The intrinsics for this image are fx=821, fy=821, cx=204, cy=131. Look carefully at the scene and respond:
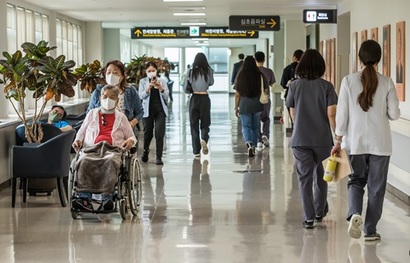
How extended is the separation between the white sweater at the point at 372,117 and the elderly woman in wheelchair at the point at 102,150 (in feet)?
7.45

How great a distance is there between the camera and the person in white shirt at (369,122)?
6.81 metres

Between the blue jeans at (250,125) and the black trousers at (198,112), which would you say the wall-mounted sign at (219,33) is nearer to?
the blue jeans at (250,125)

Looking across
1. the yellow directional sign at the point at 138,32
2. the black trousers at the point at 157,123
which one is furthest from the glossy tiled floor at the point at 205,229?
the yellow directional sign at the point at 138,32

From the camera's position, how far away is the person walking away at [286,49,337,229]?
24.2 ft

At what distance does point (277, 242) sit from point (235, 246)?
0.40 meters

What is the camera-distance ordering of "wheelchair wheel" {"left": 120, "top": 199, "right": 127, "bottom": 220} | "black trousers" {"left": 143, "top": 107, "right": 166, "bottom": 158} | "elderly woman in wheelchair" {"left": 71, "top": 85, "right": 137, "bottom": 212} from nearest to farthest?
"elderly woman in wheelchair" {"left": 71, "top": 85, "right": 137, "bottom": 212}, "wheelchair wheel" {"left": 120, "top": 199, "right": 127, "bottom": 220}, "black trousers" {"left": 143, "top": 107, "right": 166, "bottom": 158}

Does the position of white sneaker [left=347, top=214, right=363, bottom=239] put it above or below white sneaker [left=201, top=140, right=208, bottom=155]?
below

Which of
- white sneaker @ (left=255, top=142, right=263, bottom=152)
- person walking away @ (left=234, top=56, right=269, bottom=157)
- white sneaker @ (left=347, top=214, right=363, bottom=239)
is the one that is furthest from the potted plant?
white sneaker @ (left=255, top=142, right=263, bottom=152)

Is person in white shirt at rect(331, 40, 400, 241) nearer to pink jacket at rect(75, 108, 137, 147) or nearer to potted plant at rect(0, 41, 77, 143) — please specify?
pink jacket at rect(75, 108, 137, 147)

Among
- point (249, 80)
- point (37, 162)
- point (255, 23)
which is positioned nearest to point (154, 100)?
point (249, 80)

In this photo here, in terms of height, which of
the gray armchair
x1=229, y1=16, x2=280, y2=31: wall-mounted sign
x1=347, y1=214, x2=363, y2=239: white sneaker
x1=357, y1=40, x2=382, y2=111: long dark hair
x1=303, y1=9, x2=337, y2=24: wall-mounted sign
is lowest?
x1=347, y1=214, x2=363, y2=239: white sneaker

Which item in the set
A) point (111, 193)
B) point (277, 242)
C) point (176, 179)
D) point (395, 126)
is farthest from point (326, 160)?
point (176, 179)

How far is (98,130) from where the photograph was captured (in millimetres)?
8281

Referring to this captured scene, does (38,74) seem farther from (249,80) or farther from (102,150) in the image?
(249,80)
